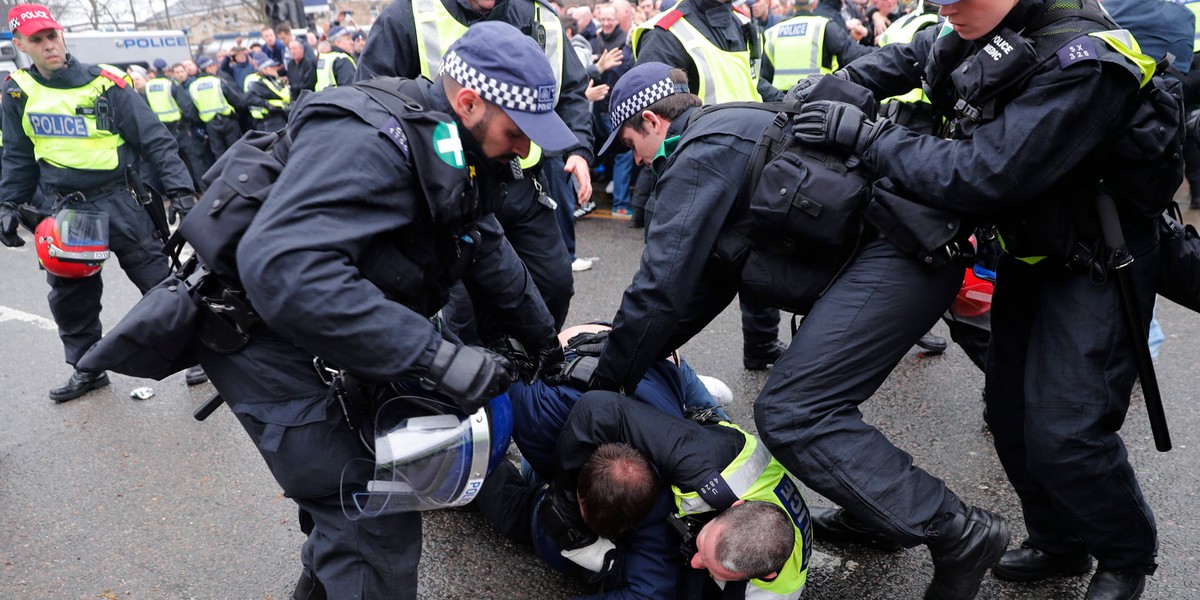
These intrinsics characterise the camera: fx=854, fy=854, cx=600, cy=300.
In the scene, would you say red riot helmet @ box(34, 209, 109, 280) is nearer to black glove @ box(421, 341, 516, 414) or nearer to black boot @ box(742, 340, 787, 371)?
black glove @ box(421, 341, 516, 414)

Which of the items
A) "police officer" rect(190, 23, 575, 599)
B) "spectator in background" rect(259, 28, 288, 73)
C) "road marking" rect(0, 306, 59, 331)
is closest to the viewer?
"police officer" rect(190, 23, 575, 599)

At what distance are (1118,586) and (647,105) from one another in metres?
1.89

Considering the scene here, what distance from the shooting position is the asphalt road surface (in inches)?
105

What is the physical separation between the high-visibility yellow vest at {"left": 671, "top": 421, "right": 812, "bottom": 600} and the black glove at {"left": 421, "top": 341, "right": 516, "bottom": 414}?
2.29ft

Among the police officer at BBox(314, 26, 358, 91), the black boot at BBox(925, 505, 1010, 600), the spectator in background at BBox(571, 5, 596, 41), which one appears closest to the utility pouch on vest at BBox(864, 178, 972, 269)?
the black boot at BBox(925, 505, 1010, 600)

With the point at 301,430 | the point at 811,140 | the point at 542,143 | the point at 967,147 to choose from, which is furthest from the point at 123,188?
the point at 967,147

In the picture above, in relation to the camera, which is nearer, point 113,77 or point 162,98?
point 113,77

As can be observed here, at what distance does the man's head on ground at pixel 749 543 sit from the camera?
2121 millimetres

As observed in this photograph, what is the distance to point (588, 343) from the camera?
9.94ft

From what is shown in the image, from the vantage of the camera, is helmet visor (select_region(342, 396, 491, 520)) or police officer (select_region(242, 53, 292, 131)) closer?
helmet visor (select_region(342, 396, 491, 520))

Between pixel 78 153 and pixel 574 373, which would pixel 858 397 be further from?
pixel 78 153

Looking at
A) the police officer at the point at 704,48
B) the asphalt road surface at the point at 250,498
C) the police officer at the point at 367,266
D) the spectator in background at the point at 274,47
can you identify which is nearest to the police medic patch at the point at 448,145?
the police officer at the point at 367,266

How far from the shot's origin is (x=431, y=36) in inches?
139

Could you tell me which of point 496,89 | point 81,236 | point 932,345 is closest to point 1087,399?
point 496,89
